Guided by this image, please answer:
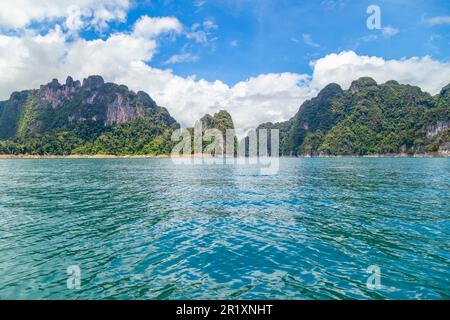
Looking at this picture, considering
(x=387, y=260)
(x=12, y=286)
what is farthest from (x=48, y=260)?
(x=387, y=260)

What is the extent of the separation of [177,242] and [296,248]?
22.0 feet

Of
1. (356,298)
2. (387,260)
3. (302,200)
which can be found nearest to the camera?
(356,298)

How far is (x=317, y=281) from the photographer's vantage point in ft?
34.2

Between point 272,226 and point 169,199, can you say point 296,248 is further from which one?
point 169,199

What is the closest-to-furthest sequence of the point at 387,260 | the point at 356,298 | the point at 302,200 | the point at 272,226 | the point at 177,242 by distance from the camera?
the point at 356,298 < the point at 387,260 < the point at 177,242 < the point at 272,226 < the point at 302,200

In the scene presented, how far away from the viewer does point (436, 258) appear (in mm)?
12602
